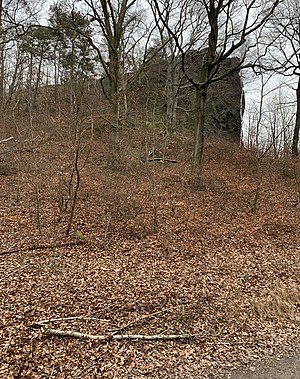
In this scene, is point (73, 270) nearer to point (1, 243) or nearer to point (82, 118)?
point (1, 243)

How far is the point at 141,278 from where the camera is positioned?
6.32 m

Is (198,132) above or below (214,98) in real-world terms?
below

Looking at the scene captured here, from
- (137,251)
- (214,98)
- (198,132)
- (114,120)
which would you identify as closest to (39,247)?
(137,251)

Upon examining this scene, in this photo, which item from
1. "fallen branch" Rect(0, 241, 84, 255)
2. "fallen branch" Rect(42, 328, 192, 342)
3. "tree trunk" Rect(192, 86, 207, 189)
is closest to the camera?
"fallen branch" Rect(42, 328, 192, 342)

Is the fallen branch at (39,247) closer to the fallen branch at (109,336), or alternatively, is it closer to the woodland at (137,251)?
the woodland at (137,251)

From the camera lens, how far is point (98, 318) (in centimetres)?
493

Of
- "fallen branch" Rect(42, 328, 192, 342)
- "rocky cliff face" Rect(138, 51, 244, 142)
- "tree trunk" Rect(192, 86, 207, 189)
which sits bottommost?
"fallen branch" Rect(42, 328, 192, 342)

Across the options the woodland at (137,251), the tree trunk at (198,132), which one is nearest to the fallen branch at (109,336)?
the woodland at (137,251)

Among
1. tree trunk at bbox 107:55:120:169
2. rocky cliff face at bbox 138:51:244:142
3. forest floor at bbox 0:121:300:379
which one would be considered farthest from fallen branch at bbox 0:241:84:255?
rocky cliff face at bbox 138:51:244:142

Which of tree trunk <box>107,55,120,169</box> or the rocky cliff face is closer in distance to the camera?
tree trunk <box>107,55,120,169</box>

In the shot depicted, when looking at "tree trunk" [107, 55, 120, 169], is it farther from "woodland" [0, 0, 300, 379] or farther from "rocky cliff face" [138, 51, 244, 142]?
"rocky cliff face" [138, 51, 244, 142]

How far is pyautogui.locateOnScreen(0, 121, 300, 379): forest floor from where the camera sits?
422 centimetres

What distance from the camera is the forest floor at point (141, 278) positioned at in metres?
4.22

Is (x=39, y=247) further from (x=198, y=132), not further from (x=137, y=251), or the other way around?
(x=198, y=132)
